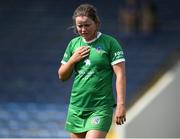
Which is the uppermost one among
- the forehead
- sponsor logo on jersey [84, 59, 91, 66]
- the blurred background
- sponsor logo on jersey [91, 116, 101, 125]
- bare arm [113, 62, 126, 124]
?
the blurred background

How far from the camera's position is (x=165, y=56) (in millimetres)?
12289

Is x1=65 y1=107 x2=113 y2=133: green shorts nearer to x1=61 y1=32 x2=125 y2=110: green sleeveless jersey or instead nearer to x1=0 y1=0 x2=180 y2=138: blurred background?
x1=61 y1=32 x2=125 y2=110: green sleeveless jersey

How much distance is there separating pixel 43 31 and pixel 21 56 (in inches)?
40.1

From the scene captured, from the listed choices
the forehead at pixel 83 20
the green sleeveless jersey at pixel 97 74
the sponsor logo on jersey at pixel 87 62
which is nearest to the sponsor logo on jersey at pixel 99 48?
the green sleeveless jersey at pixel 97 74

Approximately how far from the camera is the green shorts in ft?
16.6

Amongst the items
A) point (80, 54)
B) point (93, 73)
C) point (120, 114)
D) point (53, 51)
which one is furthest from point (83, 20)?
point (53, 51)

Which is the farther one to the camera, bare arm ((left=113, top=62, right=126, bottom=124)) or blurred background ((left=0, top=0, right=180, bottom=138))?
blurred background ((left=0, top=0, right=180, bottom=138))

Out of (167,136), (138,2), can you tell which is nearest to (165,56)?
(138,2)

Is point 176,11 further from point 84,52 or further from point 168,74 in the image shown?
point 84,52

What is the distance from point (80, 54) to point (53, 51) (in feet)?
26.9

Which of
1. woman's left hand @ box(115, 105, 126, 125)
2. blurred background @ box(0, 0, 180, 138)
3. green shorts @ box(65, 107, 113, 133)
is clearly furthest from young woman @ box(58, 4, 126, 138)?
blurred background @ box(0, 0, 180, 138)

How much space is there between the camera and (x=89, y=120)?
5102mm

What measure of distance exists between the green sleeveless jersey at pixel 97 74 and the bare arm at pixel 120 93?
52 mm

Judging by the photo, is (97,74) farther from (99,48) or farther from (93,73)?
(99,48)
